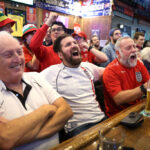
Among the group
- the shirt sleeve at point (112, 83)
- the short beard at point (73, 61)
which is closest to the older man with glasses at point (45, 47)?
the short beard at point (73, 61)

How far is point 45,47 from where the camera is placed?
230cm

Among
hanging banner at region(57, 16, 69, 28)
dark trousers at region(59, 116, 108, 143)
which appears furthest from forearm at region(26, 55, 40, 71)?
hanging banner at region(57, 16, 69, 28)

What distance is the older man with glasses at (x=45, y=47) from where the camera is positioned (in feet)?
6.81

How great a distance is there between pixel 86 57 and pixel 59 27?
0.74m

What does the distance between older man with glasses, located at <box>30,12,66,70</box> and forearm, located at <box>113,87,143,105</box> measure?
1.05m

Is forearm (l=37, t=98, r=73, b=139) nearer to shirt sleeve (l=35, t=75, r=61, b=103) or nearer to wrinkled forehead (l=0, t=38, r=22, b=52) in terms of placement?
shirt sleeve (l=35, t=75, r=61, b=103)

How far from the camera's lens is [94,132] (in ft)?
2.97

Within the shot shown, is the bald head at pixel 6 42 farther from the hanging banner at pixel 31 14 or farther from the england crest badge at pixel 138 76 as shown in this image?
the hanging banner at pixel 31 14

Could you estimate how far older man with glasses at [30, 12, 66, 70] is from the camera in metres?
2.08

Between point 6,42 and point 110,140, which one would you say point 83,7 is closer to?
point 6,42

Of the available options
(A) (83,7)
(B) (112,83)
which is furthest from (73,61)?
(A) (83,7)

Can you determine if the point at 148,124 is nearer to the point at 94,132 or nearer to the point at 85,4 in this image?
the point at 94,132

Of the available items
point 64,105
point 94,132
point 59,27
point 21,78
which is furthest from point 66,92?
point 59,27

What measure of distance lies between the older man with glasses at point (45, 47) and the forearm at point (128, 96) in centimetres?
105
